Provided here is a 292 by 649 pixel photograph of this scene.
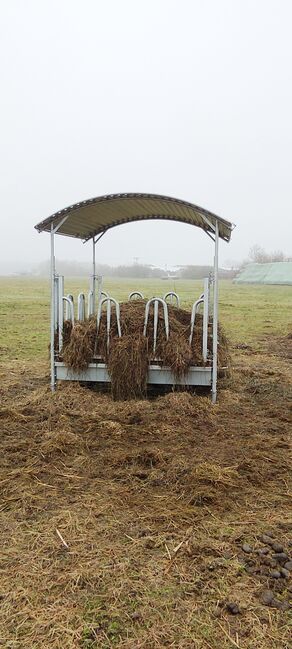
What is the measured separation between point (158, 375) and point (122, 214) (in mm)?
Answer: 2845

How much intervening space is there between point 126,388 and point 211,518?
2912 millimetres

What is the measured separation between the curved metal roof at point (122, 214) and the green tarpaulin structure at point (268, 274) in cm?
4074

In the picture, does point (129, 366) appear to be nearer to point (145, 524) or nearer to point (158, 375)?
point (158, 375)

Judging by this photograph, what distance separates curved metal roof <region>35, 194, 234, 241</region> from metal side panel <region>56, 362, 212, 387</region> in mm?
1890

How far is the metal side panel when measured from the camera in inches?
246

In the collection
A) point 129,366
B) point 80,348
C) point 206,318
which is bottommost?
point 129,366

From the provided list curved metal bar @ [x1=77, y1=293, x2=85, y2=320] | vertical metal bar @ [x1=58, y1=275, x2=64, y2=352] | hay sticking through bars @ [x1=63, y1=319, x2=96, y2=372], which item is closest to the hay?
hay sticking through bars @ [x1=63, y1=319, x2=96, y2=372]

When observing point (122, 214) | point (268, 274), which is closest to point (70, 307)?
point (122, 214)

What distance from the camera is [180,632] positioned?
2371 mm

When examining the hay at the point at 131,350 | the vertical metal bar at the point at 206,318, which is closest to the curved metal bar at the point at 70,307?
the hay at the point at 131,350

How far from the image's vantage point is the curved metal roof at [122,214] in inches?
240

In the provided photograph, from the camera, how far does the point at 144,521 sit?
3.38 meters

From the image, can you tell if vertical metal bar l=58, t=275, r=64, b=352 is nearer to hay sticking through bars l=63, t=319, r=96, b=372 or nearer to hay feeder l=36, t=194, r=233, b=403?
hay feeder l=36, t=194, r=233, b=403

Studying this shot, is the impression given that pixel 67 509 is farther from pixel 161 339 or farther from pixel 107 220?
pixel 107 220
